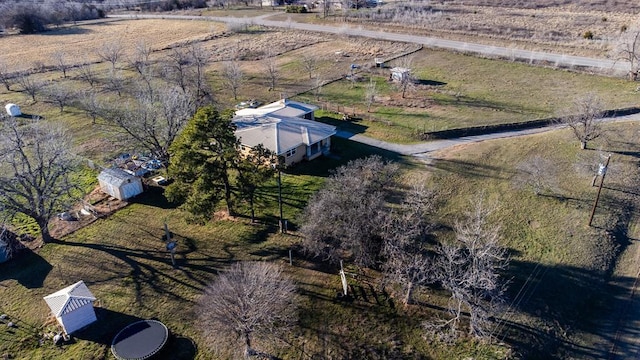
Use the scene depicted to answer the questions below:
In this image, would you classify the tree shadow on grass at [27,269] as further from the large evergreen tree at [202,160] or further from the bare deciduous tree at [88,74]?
the bare deciduous tree at [88,74]

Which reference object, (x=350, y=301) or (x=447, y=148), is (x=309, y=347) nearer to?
(x=350, y=301)

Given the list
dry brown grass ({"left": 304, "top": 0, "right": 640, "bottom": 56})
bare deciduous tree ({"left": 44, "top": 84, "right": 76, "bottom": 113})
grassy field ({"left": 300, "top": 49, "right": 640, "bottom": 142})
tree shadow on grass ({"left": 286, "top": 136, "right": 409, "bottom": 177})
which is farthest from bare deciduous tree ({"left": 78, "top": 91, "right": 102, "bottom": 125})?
dry brown grass ({"left": 304, "top": 0, "right": 640, "bottom": 56})

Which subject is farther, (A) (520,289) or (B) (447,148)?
(B) (447,148)

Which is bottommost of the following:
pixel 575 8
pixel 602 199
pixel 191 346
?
pixel 191 346

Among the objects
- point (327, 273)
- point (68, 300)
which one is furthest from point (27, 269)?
point (327, 273)

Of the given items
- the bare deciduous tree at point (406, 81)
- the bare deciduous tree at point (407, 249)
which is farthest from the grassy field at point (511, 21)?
the bare deciduous tree at point (407, 249)

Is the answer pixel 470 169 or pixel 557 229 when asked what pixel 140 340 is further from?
pixel 470 169

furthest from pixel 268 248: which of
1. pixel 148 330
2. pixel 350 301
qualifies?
pixel 148 330
